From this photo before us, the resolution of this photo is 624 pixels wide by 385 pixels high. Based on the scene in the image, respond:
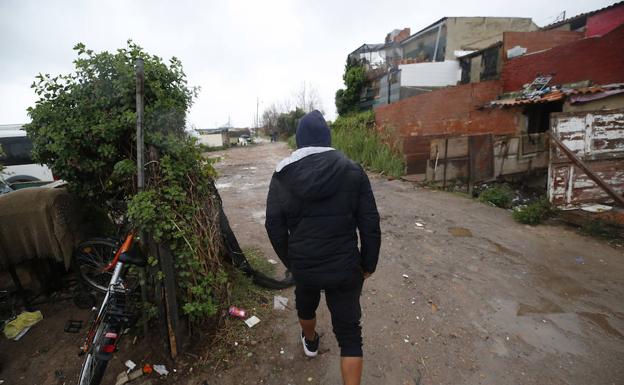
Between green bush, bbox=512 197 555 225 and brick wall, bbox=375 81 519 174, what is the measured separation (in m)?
4.18

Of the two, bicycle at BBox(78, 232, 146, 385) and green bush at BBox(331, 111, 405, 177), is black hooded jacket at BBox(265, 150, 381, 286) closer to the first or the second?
bicycle at BBox(78, 232, 146, 385)

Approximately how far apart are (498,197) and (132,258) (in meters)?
6.67

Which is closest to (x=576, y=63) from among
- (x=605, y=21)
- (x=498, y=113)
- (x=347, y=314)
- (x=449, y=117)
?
(x=498, y=113)

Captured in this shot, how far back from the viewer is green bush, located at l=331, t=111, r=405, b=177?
9773mm

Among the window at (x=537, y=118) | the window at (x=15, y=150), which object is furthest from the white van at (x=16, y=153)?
the window at (x=537, y=118)

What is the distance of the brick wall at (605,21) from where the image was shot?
1395 cm

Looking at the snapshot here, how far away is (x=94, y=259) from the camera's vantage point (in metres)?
2.95

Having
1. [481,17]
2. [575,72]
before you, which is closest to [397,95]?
[575,72]

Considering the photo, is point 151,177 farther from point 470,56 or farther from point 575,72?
point 470,56

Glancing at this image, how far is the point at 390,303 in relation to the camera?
9.44 feet

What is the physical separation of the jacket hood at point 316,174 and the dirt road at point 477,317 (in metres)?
1.42

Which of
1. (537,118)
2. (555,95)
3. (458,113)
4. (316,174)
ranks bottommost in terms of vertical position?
(316,174)

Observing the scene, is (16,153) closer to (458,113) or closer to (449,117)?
(449,117)

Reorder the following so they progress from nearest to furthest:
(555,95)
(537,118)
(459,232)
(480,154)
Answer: (459,232) < (480,154) < (555,95) < (537,118)
